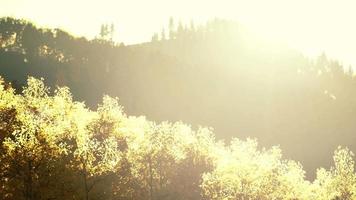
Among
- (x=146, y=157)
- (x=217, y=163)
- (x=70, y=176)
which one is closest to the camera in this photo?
(x=70, y=176)

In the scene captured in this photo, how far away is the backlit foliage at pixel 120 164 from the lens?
71750 millimetres

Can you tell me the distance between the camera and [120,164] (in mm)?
110312

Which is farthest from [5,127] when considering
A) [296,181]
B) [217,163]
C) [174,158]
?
[296,181]

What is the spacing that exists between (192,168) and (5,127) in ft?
185

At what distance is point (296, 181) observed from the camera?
13538 cm

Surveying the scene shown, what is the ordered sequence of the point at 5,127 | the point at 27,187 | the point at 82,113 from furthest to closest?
the point at 82,113 < the point at 5,127 < the point at 27,187

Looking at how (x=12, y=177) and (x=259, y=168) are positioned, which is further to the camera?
(x=259, y=168)

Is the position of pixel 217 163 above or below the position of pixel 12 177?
above

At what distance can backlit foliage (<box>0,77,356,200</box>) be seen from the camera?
71.8 m

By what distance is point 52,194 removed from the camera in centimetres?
7325

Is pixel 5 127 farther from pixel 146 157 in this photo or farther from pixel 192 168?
pixel 192 168

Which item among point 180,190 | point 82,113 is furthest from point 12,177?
point 82,113

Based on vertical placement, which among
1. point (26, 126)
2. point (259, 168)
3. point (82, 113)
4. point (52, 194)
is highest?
point (82, 113)

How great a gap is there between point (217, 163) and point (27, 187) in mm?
74483
